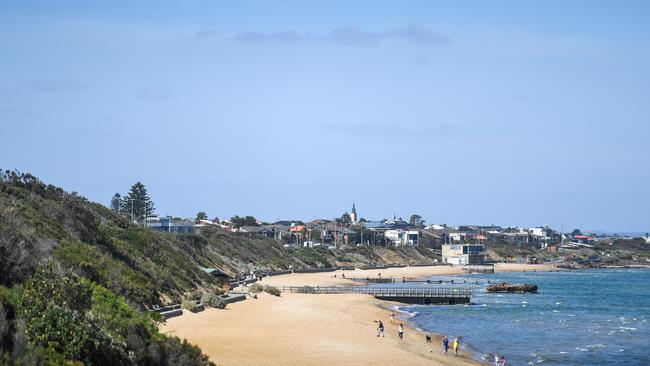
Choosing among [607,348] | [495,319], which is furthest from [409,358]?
[495,319]

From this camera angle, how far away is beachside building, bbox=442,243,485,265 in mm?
173738

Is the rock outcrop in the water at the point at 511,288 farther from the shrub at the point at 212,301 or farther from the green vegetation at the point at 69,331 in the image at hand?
the green vegetation at the point at 69,331

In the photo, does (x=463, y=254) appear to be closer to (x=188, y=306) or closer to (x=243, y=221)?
(x=243, y=221)

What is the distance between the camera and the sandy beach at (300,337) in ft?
118

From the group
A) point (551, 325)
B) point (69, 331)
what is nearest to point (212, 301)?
point (551, 325)

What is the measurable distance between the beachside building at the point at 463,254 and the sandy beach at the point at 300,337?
110441 mm

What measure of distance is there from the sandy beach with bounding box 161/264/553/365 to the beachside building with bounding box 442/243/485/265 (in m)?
110

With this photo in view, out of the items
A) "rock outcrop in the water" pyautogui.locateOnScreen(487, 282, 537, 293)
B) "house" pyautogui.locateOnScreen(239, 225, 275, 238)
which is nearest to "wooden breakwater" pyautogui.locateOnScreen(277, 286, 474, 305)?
"rock outcrop in the water" pyautogui.locateOnScreen(487, 282, 537, 293)

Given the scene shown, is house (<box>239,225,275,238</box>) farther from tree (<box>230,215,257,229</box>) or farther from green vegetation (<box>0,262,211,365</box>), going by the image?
green vegetation (<box>0,262,211,365</box>)

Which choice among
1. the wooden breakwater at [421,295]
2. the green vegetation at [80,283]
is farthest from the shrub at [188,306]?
the wooden breakwater at [421,295]

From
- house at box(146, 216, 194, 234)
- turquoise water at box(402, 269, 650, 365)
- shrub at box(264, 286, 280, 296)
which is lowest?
turquoise water at box(402, 269, 650, 365)

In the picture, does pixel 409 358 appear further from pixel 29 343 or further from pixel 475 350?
pixel 29 343

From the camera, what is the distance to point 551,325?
193 feet

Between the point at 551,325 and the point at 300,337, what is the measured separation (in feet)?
74.3
